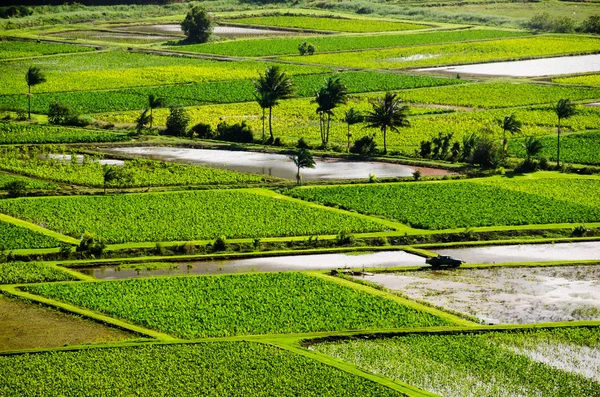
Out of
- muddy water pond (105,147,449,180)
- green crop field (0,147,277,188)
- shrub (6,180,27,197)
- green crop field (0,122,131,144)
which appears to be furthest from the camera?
green crop field (0,122,131,144)

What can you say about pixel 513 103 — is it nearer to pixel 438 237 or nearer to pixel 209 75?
pixel 209 75

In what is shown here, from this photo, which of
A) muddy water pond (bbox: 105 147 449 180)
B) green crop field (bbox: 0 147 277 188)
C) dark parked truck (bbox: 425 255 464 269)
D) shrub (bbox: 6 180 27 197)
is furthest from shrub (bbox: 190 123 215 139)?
dark parked truck (bbox: 425 255 464 269)

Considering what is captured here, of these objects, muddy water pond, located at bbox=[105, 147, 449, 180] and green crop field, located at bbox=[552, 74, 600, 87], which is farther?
green crop field, located at bbox=[552, 74, 600, 87]

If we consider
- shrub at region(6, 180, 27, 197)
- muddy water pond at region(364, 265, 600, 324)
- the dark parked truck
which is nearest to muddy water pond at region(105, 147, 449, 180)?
shrub at region(6, 180, 27, 197)

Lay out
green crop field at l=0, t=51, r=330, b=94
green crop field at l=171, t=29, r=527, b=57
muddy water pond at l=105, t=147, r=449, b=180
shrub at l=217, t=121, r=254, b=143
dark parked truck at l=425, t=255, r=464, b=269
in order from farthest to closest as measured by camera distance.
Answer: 1. green crop field at l=171, t=29, r=527, b=57
2. green crop field at l=0, t=51, r=330, b=94
3. shrub at l=217, t=121, r=254, b=143
4. muddy water pond at l=105, t=147, r=449, b=180
5. dark parked truck at l=425, t=255, r=464, b=269

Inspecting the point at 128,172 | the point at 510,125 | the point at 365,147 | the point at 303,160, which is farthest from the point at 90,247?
the point at 510,125

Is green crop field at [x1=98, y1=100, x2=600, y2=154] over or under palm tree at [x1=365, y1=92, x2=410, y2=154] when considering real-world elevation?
under

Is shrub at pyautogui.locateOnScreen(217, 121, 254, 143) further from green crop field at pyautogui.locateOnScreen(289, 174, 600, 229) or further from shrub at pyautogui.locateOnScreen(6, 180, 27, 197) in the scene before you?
shrub at pyautogui.locateOnScreen(6, 180, 27, 197)

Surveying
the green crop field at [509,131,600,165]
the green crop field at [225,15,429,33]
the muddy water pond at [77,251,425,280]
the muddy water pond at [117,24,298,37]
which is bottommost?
the muddy water pond at [77,251,425,280]
